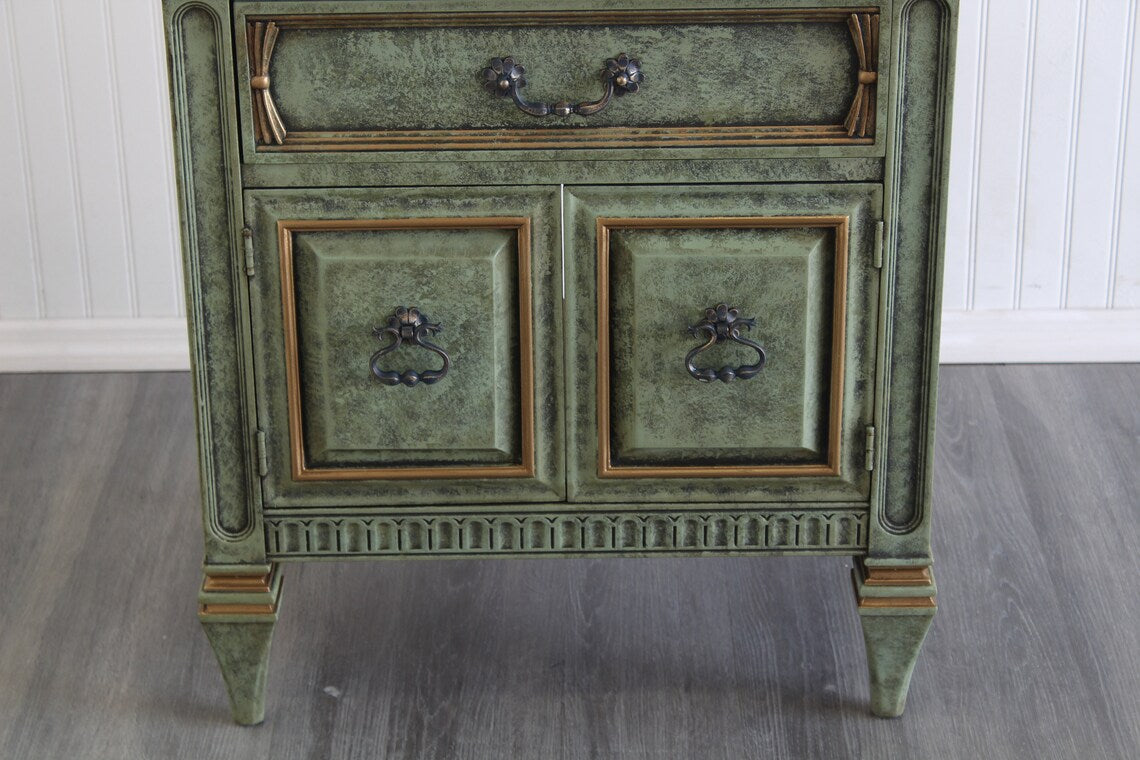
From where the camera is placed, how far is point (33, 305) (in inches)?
112

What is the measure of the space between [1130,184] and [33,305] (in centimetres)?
203

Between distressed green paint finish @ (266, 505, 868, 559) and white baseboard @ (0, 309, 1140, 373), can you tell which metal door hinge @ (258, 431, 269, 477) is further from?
white baseboard @ (0, 309, 1140, 373)

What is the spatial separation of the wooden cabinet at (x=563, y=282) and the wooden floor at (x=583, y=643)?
147 mm

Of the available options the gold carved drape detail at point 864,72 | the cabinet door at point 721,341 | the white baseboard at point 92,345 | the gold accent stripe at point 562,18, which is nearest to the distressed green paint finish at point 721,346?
the cabinet door at point 721,341

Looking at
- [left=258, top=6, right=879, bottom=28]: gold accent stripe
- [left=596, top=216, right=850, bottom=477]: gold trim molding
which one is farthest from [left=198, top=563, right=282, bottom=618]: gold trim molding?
[left=258, top=6, right=879, bottom=28]: gold accent stripe

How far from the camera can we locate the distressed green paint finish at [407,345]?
5.30 feet

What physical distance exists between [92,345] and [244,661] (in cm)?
127

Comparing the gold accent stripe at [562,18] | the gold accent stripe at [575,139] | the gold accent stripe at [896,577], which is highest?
the gold accent stripe at [562,18]

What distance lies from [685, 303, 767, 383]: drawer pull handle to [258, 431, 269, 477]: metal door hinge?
0.47 metres

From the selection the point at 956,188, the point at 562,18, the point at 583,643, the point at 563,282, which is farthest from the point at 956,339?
the point at 562,18

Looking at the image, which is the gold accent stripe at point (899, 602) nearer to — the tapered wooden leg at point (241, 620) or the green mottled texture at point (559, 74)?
the green mottled texture at point (559, 74)

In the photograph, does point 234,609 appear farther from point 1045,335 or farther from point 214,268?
point 1045,335

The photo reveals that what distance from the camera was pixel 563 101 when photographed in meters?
1.57

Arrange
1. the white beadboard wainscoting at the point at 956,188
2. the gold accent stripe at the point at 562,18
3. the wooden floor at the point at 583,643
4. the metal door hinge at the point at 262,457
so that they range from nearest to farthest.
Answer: the gold accent stripe at the point at 562,18 → the metal door hinge at the point at 262,457 → the wooden floor at the point at 583,643 → the white beadboard wainscoting at the point at 956,188
